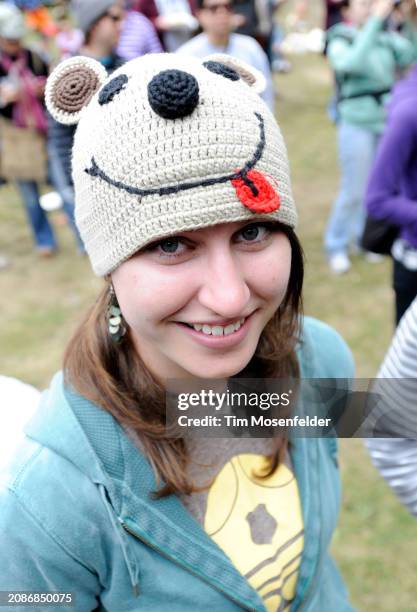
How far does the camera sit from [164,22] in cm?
639

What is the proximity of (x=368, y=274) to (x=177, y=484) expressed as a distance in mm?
3768

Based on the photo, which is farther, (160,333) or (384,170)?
(384,170)

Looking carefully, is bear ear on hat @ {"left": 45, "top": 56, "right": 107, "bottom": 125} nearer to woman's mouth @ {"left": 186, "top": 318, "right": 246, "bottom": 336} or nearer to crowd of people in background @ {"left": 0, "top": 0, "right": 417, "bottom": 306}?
woman's mouth @ {"left": 186, "top": 318, "right": 246, "bottom": 336}


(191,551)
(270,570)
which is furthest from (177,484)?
(270,570)

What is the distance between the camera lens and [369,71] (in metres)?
4.10

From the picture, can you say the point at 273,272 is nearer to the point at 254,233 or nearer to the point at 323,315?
the point at 254,233

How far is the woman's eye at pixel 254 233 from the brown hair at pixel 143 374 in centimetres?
7

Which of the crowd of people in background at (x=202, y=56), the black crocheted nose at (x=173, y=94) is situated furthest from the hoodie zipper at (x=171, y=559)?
the crowd of people in background at (x=202, y=56)

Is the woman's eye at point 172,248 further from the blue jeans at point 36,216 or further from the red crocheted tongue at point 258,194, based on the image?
the blue jeans at point 36,216

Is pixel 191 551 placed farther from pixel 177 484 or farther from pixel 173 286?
pixel 173 286

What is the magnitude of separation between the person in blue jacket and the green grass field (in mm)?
1254

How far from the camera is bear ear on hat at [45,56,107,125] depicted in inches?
48.1

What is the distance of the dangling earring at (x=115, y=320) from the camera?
1287 millimetres

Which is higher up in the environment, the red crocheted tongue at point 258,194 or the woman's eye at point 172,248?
the red crocheted tongue at point 258,194
